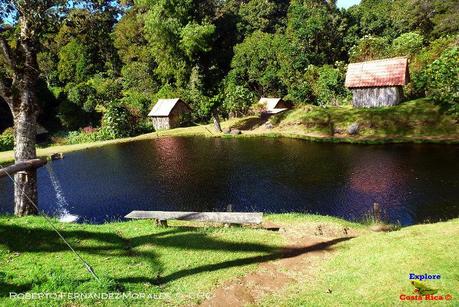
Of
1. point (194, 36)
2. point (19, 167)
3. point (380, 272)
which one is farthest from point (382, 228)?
point (194, 36)

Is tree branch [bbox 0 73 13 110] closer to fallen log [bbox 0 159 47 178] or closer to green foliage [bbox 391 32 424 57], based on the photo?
fallen log [bbox 0 159 47 178]

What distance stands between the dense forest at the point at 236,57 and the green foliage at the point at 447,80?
3520 millimetres

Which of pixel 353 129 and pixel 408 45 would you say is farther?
pixel 408 45

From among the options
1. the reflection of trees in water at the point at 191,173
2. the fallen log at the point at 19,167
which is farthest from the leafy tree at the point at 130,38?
the fallen log at the point at 19,167

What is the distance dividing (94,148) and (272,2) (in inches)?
2153

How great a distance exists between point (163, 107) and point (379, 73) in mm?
33905

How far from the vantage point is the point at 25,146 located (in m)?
14.1

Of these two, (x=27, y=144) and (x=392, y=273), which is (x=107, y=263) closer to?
(x=27, y=144)

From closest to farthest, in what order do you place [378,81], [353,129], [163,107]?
[353,129], [378,81], [163,107]

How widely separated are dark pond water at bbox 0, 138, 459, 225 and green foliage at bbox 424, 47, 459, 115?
27.1 ft

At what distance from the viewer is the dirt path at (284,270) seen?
9.12m

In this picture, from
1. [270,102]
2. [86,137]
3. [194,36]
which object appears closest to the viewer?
[86,137]

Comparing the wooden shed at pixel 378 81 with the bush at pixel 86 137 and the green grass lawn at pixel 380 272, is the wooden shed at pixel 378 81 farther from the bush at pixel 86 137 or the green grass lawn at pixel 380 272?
the bush at pixel 86 137

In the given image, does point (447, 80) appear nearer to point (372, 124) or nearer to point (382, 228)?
point (372, 124)
